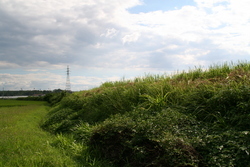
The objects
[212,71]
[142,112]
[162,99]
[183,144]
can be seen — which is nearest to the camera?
[183,144]

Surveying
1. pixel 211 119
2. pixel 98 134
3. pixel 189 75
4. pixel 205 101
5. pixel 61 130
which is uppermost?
pixel 189 75

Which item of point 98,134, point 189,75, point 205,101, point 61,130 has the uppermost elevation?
point 189,75

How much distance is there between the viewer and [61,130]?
7.73 metres

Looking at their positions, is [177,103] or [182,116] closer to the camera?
[182,116]

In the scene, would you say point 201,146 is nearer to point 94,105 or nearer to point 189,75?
point 189,75

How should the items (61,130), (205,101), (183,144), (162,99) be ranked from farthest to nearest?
(61,130)
(162,99)
(205,101)
(183,144)

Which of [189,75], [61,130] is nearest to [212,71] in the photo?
[189,75]

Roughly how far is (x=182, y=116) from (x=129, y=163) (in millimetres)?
1427

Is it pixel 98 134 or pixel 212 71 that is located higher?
pixel 212 71

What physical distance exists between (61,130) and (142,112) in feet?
13.0

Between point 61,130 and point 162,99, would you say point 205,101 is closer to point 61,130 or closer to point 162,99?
point 162,99

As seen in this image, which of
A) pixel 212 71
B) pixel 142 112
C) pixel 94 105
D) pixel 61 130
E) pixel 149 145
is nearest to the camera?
pixel 149 145

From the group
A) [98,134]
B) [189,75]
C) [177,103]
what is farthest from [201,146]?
[189,75]

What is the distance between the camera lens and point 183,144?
3283mm
